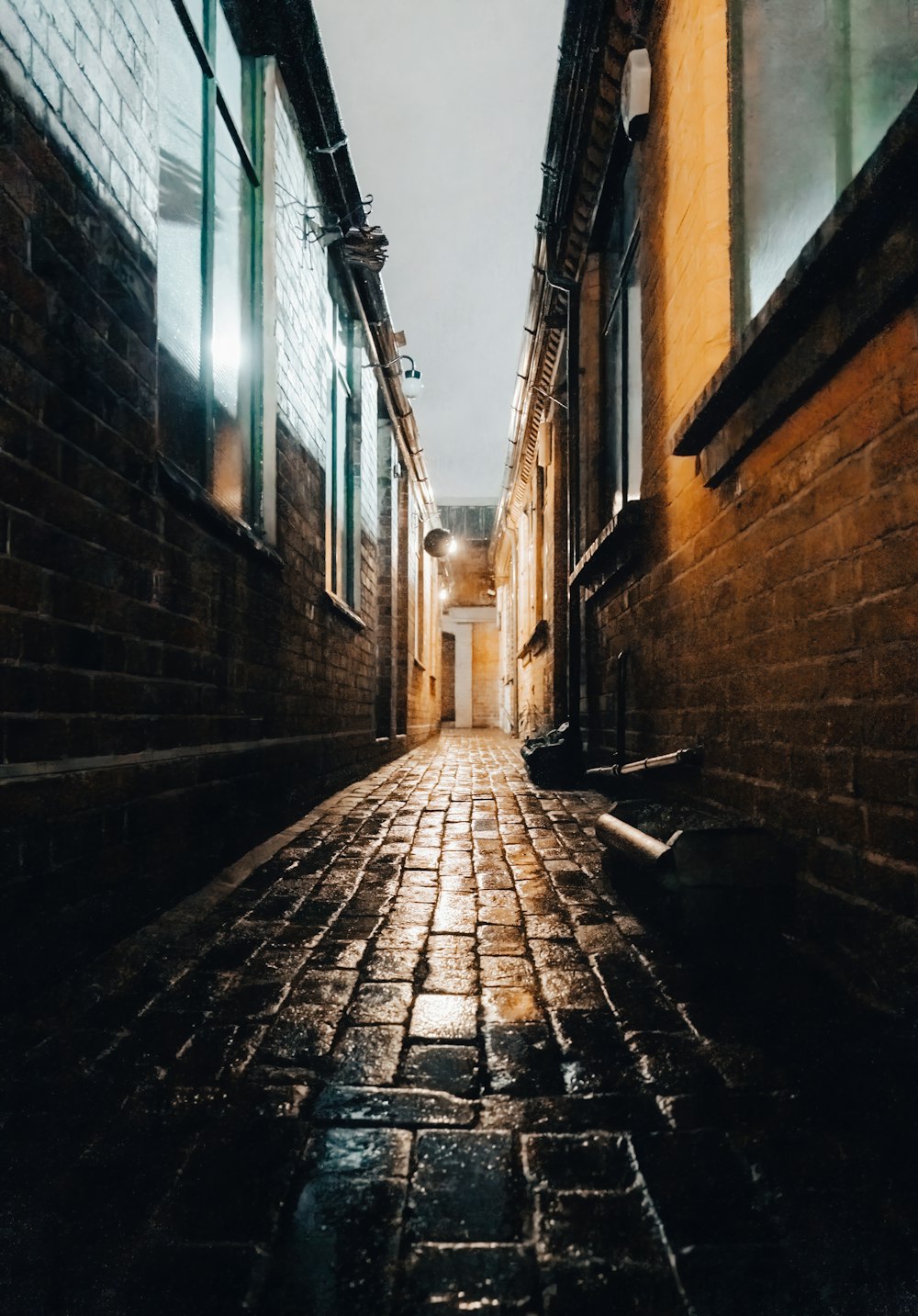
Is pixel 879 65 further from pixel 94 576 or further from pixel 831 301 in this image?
pixel 94 576

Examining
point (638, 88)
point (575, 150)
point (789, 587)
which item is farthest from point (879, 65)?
point (575, 150)

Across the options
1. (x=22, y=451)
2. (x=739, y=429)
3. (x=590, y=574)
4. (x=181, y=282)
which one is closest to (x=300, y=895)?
(x=22, y=451)

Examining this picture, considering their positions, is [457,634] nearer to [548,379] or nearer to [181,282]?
[548,379]

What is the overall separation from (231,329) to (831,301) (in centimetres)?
347

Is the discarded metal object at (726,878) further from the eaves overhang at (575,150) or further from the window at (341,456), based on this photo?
the eaves overhang at (575,150)

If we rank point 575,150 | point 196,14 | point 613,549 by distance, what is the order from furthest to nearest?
1. point 575,150
2. point 613,549
3. point 196,14

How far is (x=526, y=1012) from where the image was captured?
1981 millimetres

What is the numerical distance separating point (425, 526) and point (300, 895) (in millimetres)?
14907

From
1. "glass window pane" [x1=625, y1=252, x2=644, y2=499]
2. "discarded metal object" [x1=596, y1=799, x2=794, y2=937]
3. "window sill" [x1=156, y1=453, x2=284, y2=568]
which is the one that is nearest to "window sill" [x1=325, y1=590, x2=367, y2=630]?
"window sill" [x1=156, y1=453, x2=284, y2=568]

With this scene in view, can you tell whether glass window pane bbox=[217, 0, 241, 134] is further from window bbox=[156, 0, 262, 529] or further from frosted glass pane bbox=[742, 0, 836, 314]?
frosted glass pane bbox=[742, 0, 836, 314]

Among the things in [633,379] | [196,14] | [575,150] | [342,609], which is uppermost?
[575,150]

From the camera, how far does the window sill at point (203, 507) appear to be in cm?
296

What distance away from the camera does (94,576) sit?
2395 mm

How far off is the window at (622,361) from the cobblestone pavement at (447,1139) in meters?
3.95
